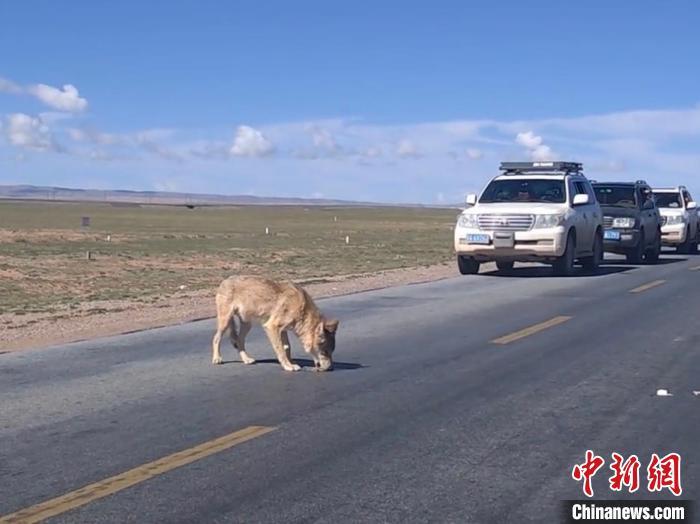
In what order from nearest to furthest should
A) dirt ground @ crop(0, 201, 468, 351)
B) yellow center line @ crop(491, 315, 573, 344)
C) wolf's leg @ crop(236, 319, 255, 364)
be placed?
wolf's leg @ crop(236, 319, 255, 364), yellow center line @ crop(491, 315, 573, 344), dirt ground @ crop(0, 201, 468, 351)

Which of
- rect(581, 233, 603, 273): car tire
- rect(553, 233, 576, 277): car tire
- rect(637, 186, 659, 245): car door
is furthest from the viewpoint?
rect(637, 186, 659, 245): car door

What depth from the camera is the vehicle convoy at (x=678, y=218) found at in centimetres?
3531

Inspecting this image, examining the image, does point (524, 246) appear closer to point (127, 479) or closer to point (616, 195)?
point (616, 195)

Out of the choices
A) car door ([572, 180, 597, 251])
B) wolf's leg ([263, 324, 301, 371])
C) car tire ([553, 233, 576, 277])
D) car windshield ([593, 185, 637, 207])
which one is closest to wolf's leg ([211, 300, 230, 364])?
wolf's leg ([263, 324, 301, 371])

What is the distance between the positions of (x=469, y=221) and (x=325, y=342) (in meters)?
13.5

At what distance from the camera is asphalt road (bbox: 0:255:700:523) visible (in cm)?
670

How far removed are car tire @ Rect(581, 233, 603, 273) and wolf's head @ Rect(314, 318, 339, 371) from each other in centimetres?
1637

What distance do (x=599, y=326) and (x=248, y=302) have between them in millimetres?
6087

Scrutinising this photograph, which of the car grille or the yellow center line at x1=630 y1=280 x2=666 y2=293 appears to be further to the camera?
the car grille

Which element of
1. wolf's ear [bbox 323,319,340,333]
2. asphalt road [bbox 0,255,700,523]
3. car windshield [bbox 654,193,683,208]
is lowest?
asphalt road [bbox 0,255,700,523]

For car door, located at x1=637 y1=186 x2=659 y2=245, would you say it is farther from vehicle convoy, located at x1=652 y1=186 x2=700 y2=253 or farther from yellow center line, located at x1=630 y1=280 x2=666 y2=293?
yellow center line, located at x1=630 y1=280 x2=666 y2=293

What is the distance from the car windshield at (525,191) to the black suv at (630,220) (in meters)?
4.84

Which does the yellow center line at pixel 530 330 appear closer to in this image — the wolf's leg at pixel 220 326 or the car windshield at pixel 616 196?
the wolf's leg at pixel 220 326

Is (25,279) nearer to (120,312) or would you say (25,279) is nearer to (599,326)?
(120,312)
